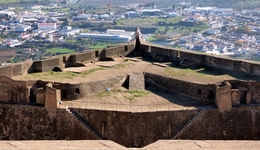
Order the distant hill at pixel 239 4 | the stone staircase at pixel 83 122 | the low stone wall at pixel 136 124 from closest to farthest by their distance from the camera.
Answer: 1. the low stone wall at pixel 136 124
2. the stone staircase at pixel 83 122
3. the distant hill at pixel 239 4

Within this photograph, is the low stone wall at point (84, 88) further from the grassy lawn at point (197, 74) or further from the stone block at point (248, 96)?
the stone block at point (248, 96)

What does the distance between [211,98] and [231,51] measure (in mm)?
37415

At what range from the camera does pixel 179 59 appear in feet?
92.3

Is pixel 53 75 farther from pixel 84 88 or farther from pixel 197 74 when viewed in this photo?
pixel 197 74

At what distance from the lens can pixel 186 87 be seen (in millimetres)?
23656

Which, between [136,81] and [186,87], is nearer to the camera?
[186,87]

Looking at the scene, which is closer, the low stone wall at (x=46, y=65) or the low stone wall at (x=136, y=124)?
the low stone wall at (x=136, y=124)

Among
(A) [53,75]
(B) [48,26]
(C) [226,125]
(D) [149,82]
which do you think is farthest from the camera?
(B) [48,26]

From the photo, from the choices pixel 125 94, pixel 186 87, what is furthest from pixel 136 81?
pixel 186 87

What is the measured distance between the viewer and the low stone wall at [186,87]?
22859 millimetres

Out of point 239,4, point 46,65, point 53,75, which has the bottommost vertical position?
point 239,4

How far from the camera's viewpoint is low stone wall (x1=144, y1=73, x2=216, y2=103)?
75.0 ft

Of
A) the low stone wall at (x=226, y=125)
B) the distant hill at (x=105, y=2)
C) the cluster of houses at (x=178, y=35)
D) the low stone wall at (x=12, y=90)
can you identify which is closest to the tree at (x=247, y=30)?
the cluster of houses at (x=178, y=35)

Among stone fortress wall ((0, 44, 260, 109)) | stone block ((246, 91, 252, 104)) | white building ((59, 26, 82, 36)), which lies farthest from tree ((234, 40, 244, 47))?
stone block ((246, 91, 252, 104))
